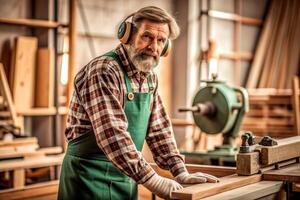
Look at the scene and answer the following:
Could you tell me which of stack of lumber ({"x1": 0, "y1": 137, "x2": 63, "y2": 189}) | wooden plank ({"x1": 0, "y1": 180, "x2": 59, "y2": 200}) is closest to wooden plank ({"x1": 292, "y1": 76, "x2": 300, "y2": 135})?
stack of lumber ({"x1": 0, "y1": 137, "x2": 63, "y2": 189})

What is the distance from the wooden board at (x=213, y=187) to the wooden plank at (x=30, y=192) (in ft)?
7.14

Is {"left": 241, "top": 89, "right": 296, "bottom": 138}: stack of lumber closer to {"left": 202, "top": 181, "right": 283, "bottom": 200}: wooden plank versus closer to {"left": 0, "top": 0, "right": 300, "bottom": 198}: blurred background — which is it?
{"left": 0, "top": 0, "right": 300, "bottom": 198}: blurred background

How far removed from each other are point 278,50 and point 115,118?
6885mm

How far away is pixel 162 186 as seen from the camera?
96.5 inches

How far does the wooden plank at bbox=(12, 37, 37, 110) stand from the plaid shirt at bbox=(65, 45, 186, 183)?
10.6 ft

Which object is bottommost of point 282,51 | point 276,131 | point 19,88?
point 276,131

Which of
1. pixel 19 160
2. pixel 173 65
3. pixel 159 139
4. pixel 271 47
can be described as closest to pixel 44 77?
pixel 19 160

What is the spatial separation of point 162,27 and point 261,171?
2.74 feet

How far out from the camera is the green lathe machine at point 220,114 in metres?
4.72

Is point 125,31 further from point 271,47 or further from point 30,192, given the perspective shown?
point 271,47

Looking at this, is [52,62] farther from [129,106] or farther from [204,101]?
[129,106]

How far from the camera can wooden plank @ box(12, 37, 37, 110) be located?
5992 mm

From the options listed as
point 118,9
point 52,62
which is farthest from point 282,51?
point 52,62

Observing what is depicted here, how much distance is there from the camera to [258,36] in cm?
977
